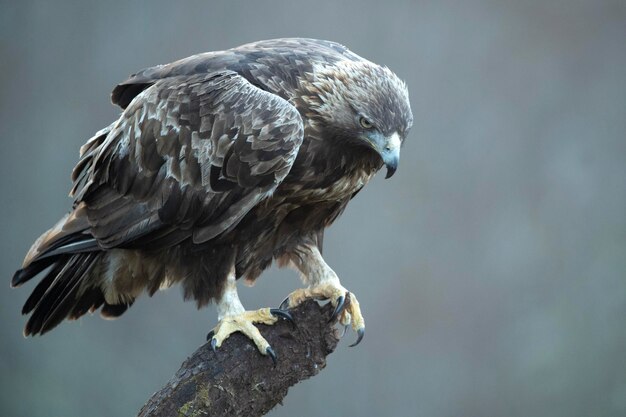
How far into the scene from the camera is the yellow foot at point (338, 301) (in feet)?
11.3

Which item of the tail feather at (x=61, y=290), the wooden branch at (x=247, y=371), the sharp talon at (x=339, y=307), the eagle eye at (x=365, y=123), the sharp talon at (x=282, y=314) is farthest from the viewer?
the tail feather at (x=61, y=290)

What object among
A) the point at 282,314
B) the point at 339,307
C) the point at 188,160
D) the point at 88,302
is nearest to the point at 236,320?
the point at 282,314

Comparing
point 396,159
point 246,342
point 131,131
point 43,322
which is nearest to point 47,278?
point 43,322

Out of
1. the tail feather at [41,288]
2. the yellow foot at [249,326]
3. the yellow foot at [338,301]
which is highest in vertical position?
the yellow foot at [338,301]

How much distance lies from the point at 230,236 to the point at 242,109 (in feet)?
1.62

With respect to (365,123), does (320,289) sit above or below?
below

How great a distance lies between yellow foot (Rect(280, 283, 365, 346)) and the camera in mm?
3436

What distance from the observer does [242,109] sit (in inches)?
119

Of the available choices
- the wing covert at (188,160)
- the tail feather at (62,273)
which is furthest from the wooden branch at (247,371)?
the tail feather at (62,273)

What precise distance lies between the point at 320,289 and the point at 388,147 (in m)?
0.81

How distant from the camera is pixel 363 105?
3008 mm

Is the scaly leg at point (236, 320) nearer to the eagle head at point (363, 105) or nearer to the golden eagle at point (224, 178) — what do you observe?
the golden eagle at point (224, 178)

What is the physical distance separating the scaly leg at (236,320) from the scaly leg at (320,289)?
23 centimetres

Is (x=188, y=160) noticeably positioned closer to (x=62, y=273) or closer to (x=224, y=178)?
(x=224, y=178)
